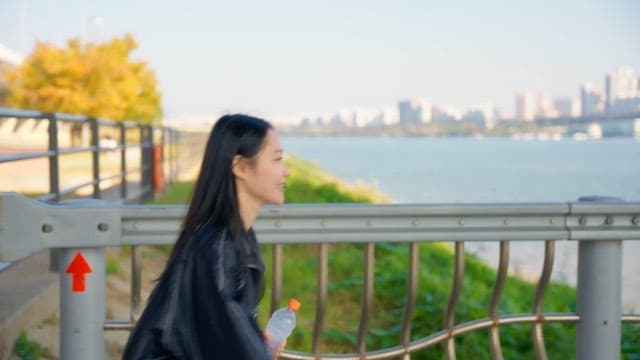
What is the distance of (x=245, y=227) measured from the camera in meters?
2.80

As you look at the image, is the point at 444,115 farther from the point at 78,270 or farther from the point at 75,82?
the point at 78,270

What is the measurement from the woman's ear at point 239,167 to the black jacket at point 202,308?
0.15m

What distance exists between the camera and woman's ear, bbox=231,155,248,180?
2752 mm

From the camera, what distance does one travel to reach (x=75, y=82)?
5625 cm

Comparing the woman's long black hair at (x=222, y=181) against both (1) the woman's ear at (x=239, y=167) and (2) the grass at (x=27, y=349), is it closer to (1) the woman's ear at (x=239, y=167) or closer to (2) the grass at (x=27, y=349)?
(1) the woman's ear at (x=239, y=167)

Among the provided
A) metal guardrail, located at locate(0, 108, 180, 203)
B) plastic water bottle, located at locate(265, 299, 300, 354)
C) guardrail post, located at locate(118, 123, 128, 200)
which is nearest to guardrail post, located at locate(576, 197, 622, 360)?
plastic water bottle, located at locate(265, 299, 300, 354)

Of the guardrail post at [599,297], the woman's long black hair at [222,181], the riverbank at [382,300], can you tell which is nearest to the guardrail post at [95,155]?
the riverbank at [382,300]

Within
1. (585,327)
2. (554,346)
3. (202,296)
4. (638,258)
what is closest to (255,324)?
(202,296)

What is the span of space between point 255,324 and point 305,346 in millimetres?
5630

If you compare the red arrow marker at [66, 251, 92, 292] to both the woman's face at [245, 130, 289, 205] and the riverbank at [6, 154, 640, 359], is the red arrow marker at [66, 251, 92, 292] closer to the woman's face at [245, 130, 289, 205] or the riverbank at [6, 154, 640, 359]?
the woman's face at [245, 130, 289, 205]

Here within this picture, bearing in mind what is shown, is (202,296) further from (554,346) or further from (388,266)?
(388,266)

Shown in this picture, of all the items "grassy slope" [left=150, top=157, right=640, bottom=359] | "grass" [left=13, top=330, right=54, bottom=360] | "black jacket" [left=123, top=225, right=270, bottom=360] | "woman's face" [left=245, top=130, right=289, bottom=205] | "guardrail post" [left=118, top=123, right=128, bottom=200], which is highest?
"woman's face" [left=245, top=130, right=289, bottom=205]

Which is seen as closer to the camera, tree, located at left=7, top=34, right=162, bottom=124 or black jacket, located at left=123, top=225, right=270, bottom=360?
black jacket, located at left=123, top=225, right=270, bottom=360

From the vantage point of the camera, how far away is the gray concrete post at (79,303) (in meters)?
4.07
